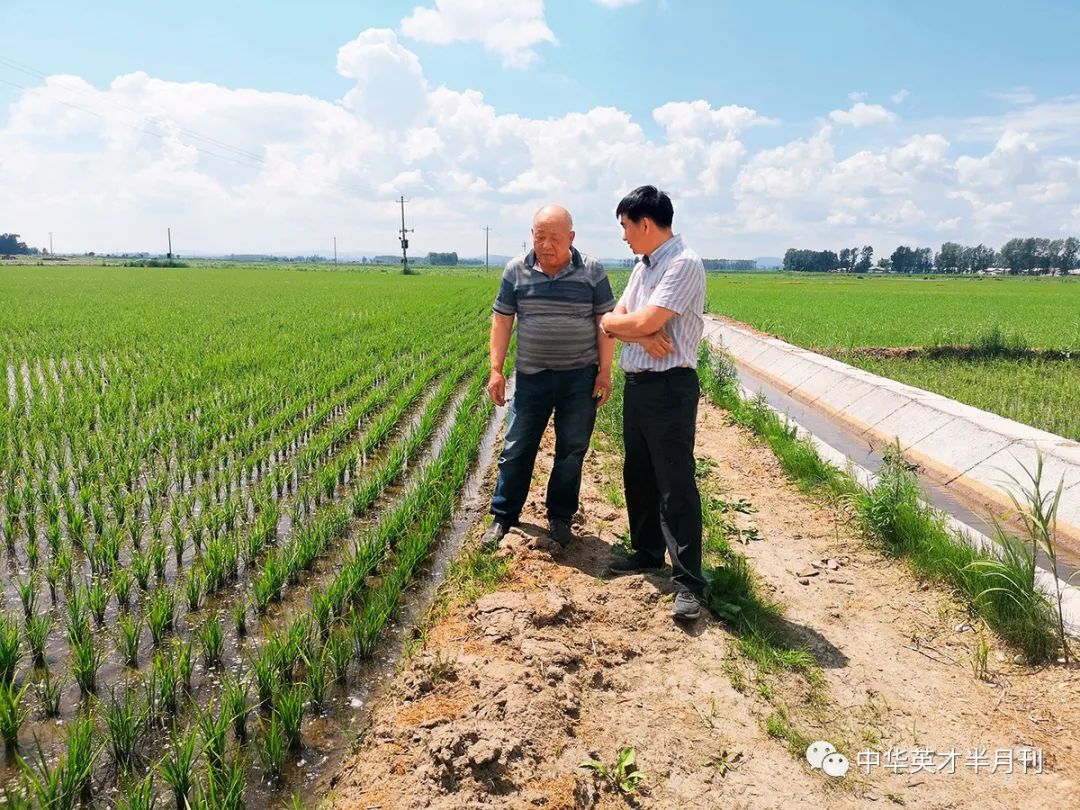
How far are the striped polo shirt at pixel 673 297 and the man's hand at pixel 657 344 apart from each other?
5 cm

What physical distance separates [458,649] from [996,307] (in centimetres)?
2561

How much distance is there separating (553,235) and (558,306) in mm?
368

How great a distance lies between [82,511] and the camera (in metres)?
4.15

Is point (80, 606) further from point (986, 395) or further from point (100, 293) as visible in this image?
point (100, 293)

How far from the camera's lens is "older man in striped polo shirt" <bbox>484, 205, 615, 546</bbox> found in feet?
11.4

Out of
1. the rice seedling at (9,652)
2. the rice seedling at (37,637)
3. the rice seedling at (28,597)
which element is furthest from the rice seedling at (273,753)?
the rice seedling at (28,597)

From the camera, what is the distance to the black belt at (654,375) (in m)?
2.92

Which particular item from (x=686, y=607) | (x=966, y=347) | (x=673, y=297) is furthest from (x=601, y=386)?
(x=966, y=347)

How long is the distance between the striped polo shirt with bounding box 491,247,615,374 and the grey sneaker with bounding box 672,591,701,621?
4.34 ft

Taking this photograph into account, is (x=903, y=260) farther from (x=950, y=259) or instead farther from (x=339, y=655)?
(x=339, y=655)

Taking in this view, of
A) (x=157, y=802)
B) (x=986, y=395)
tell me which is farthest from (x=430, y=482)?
(x=986, y=395)

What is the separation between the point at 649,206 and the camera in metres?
2.85

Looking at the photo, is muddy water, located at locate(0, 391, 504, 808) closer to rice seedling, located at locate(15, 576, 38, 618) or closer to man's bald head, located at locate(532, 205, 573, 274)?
rice seedling, located at locate(15, 576, 38, 618)

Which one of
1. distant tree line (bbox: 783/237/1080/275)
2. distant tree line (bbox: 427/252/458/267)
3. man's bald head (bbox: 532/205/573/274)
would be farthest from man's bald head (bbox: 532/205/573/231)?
distant tree line (bbox: 427/252/458/267)
